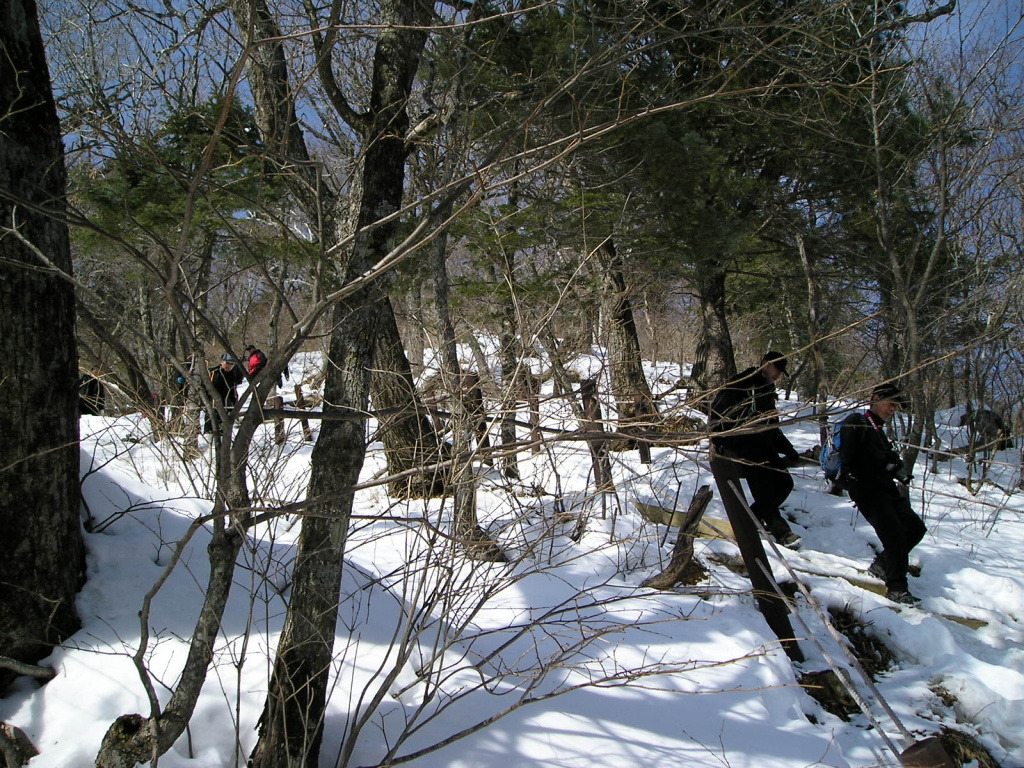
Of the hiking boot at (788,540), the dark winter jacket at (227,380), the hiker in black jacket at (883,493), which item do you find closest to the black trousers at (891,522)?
the hiker in black jacket at (883,493)

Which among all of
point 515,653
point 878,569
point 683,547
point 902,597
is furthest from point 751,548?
point 878,569

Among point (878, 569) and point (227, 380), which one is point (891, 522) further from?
point (227, 380)

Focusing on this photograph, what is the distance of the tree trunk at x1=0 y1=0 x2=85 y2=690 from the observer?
99.3 inches

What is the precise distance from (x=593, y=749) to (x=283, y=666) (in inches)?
55.1

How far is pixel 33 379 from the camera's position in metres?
2.61

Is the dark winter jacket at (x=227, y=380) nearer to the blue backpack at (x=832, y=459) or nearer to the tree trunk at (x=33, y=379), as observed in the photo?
the tree trunk at (x=33, y=379)

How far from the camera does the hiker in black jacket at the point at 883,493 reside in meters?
4.62

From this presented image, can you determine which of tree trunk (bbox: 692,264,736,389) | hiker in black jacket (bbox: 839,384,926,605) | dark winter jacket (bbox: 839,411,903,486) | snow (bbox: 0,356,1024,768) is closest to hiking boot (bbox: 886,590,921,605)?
hiker in black jacket (bbox: 839,384,926,605)

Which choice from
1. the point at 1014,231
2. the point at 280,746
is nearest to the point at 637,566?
the point at 280,746

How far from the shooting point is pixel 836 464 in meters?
4.77

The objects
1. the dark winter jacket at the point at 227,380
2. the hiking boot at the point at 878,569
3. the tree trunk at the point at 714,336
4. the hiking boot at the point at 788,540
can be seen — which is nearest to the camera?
the dark winter jacket at the point at 227,380

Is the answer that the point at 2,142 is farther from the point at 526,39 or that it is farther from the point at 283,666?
the point at 526,39

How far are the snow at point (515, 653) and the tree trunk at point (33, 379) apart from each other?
216 millimetres

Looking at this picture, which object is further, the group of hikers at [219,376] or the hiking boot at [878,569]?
the hiking boot at [878,569]
